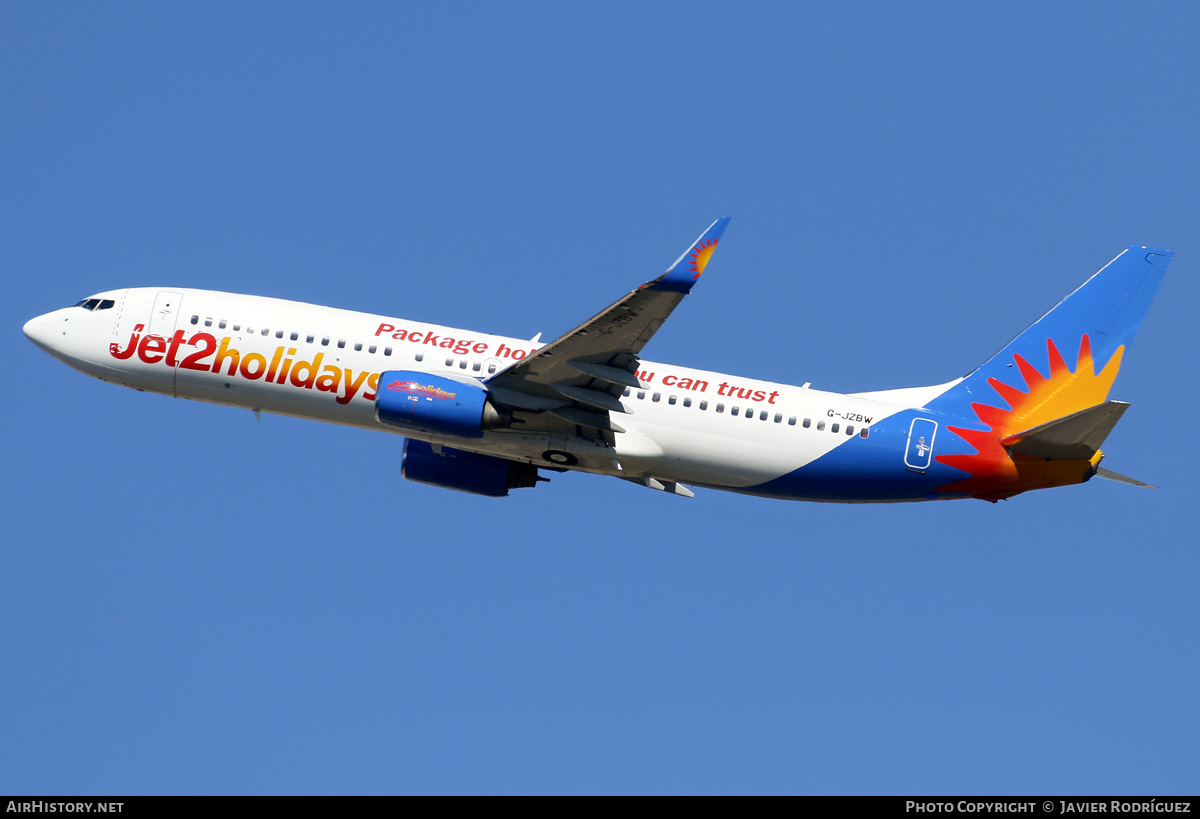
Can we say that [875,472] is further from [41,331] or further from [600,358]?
[41,331]

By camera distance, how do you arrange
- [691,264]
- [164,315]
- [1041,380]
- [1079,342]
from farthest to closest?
[1079,342] < [1041,380] < [164,315] < [691,264]

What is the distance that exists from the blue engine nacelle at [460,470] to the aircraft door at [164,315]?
8788 millimetres

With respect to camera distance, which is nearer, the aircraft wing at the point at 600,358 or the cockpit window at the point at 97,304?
the aircraft wing at the point at 600,358

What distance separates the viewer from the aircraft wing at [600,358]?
3362 cm

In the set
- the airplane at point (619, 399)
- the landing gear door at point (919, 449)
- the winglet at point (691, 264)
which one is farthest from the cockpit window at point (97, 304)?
the landing gear door at point (919, 449)

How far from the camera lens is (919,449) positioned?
129 feet

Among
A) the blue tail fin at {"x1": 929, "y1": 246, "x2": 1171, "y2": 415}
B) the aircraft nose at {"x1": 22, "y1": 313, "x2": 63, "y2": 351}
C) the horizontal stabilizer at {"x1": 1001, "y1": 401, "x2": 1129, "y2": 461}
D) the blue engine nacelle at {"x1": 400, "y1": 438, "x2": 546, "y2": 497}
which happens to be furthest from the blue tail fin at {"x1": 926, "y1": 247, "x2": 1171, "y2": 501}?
the aircraft nose at {"x1": 22, "y1": 313, "x2": 63, "y2": 351}

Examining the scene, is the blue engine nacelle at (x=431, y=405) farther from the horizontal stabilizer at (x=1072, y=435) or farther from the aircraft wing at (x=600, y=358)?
the horizontal stabilizer at (x=1072, y=435)

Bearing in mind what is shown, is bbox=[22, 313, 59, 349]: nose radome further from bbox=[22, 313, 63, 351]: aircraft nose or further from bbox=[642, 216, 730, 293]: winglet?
bbox=[642, 216, 730, 293]: winglet

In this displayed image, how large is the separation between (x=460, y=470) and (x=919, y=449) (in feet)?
49.7

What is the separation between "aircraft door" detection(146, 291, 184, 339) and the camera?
4053cm

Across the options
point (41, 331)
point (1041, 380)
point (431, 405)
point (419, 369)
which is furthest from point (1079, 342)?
point (41, 331)

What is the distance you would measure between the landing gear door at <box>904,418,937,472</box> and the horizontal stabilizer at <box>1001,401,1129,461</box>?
2.31 meters
